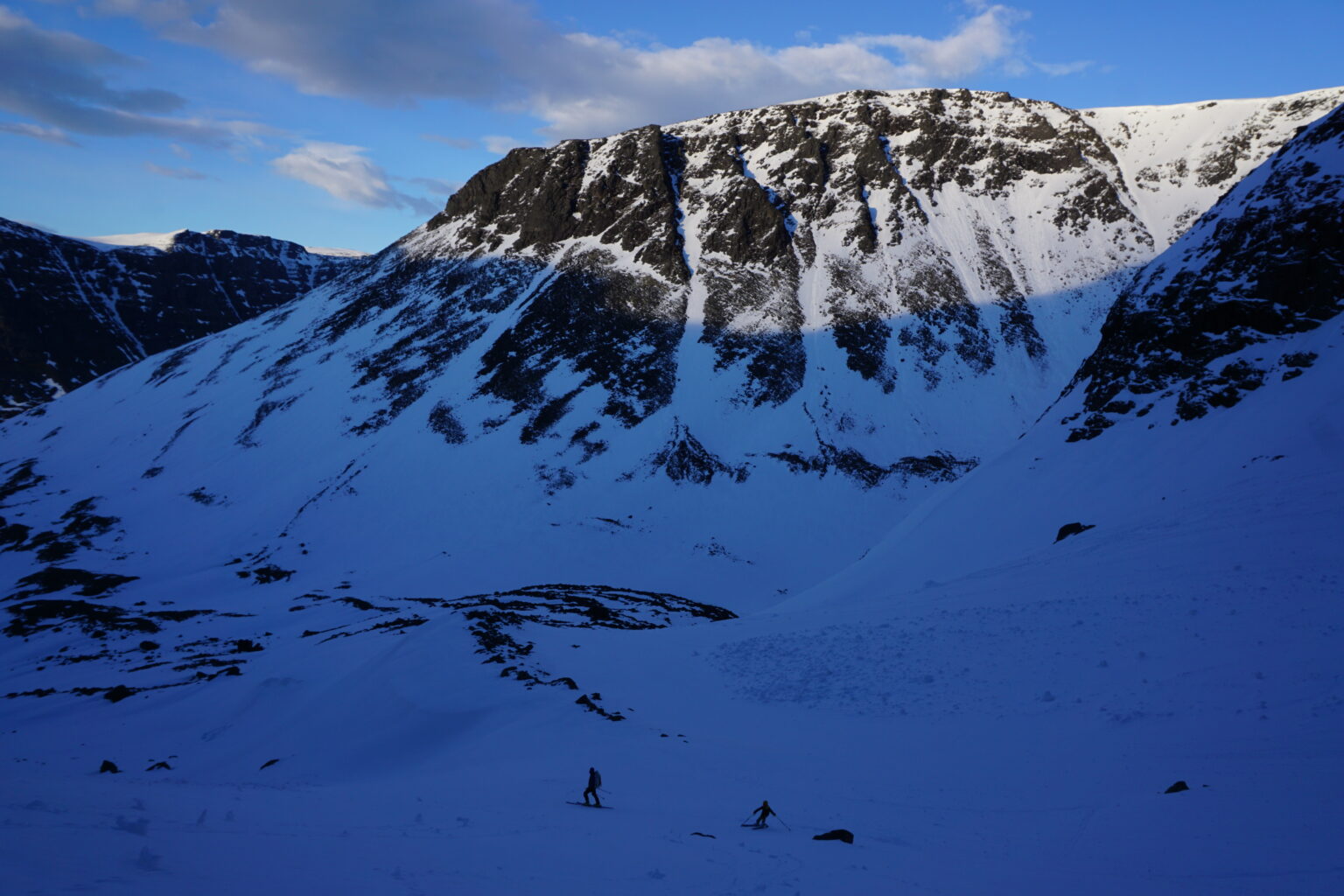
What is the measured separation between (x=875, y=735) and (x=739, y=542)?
45955 millimetres

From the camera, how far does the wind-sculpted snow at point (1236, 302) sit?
112 feet

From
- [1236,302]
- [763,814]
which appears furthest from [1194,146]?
[763,814]

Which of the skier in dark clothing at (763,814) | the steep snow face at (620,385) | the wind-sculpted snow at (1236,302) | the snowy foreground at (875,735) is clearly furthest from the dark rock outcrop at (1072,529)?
the steep snow face at (620,385)

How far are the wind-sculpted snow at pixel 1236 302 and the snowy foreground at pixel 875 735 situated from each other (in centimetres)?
226

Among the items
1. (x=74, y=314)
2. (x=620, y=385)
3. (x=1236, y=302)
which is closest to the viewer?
(x=1236, y=302)

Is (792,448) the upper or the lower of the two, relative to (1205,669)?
upper

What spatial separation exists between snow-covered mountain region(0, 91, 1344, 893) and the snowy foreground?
143mm

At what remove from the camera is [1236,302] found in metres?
37.0

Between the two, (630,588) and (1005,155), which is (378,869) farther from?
(1005,155)

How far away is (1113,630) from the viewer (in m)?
22.5

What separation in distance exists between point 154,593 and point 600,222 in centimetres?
7312

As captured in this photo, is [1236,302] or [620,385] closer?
[1236,302]

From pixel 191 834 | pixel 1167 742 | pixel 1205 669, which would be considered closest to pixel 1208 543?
pixel 1205 669

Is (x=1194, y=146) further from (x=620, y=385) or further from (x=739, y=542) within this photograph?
(x=739, y=542)
